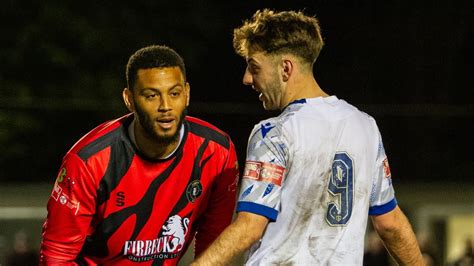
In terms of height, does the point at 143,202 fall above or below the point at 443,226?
above

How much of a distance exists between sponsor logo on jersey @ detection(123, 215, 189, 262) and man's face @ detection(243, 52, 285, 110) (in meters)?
0.90

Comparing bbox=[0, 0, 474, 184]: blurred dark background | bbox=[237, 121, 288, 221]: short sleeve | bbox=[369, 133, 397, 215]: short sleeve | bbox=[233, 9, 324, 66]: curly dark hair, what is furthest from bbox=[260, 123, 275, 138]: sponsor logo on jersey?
bbox=[0, 0, 474, 184]: blurred dark background

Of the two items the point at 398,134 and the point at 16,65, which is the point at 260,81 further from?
the point at 16,65

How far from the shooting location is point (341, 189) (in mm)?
4797

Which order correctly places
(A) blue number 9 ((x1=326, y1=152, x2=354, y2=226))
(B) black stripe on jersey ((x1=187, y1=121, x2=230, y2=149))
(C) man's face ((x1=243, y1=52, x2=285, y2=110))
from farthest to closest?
1. (B) black stripe on jersey ((x1=187, y1=121, x2=230, y2=149))
2. (C) man's face ((x1=243, y1=52, x2=285, y2=110))
3. (A) blue number 9 ((x1=326, y1=152, x2=354, y2=226))

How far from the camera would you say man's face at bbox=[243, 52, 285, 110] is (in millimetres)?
4859

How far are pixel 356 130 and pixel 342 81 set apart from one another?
49.7 feet

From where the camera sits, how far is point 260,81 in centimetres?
491

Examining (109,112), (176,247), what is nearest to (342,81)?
(109,112)

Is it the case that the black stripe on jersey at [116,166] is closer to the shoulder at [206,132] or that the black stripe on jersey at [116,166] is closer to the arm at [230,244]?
the shoulder at [206,132]

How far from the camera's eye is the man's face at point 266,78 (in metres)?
4.86

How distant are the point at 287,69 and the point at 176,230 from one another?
1.14 meters

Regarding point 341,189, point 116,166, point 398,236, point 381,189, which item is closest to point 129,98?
point 116,166

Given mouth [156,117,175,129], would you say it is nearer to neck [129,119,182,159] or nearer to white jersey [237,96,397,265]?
neck [129,119,182,159]
